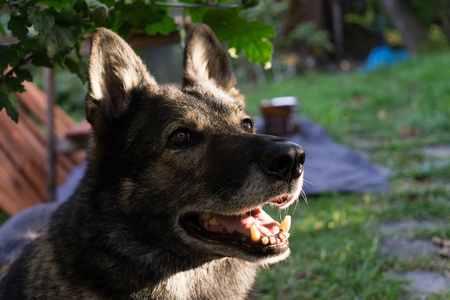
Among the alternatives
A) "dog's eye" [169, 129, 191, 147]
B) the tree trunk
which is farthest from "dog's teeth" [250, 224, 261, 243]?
the tree trunk

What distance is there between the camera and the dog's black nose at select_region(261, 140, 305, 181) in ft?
6.70

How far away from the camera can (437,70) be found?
→ 998 cm

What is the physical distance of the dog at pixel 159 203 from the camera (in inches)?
85.7

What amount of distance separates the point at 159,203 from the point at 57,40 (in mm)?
821

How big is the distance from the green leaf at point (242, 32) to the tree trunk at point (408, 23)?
1255cm

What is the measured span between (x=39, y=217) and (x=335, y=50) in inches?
659

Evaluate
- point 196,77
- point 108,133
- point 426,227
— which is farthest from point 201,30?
point 426,227

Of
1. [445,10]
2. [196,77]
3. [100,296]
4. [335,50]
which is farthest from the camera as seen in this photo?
[335,50]

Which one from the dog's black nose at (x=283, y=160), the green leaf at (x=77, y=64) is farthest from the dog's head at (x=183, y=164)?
the green leaf at (x=77, y=64)

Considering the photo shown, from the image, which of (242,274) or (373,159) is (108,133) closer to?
(242,274)

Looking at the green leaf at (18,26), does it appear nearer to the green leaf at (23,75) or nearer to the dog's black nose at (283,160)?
the green leaf at (23,75)

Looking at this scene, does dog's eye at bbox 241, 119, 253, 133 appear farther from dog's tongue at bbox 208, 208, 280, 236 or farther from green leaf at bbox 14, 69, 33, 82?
green leaf at bbox 14, 69, 33, 82

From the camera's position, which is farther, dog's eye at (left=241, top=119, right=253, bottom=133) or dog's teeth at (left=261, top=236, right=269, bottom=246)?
dog's eye at (left=241, top=119, right=253, bottom=133)

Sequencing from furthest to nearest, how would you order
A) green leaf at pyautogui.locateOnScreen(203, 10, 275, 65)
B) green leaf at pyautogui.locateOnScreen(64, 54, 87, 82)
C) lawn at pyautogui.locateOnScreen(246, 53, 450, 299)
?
lawn at pyautogui.locateOnScreen(246, 53, 450, 299), green leaf at pyautogui.locateOnScreen(203, 10, 275, 65), green leaf at pyautogui.locateOnScreen(64, 54, 87, 82)
